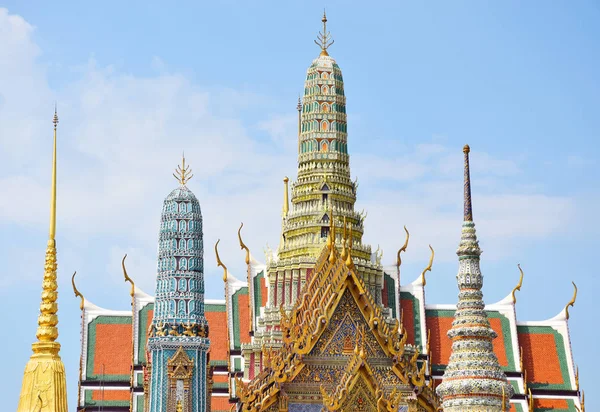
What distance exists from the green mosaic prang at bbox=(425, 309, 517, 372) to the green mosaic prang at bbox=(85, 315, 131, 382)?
981 centimetres

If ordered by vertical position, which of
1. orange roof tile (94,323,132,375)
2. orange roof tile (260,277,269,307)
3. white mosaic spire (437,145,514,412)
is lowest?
white mosaic spire (437,145,514,412)

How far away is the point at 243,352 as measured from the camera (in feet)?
172

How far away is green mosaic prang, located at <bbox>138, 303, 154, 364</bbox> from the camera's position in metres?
54.7

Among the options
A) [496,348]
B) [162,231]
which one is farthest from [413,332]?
[162,231]

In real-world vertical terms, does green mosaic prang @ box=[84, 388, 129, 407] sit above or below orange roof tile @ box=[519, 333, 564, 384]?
below

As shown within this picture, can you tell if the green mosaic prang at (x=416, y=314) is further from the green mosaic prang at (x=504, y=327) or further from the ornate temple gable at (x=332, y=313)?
the ornate temple gable at (x=332, y=313)

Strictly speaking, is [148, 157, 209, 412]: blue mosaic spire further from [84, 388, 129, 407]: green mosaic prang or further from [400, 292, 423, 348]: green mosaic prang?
[400, 292, 423, 348]: green mosaic prang

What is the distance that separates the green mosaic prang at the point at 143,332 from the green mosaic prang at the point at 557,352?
1218cm

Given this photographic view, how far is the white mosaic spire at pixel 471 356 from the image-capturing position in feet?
107

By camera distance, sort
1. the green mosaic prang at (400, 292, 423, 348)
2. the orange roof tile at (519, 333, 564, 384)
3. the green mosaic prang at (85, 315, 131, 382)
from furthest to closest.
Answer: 1. the orange roof tile at (519, 333, 564, 384)
2. the green mosaic prang at (400, 292, 423, 348)
3. the green mosaic prang at (85, 315, 131, 382)

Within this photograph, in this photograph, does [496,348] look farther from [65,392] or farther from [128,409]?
[65,392]

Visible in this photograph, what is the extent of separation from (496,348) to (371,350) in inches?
479

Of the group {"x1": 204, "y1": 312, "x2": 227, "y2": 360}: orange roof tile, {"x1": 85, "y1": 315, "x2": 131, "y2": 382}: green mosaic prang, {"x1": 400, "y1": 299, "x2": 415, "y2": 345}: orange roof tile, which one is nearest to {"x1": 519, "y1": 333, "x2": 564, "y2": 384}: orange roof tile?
{"x1": 400, "y1": 299, "x2": 415, "y2": 345}: orange roof tile

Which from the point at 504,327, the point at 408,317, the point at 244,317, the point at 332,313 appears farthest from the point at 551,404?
→ the point at 332,313
